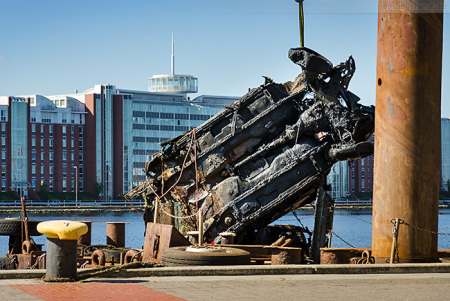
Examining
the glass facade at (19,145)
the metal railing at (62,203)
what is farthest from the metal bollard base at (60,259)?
the glass facade at (19,145)

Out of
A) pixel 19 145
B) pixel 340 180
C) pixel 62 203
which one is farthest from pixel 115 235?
pixel 340 180

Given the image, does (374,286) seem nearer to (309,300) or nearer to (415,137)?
(309,300)

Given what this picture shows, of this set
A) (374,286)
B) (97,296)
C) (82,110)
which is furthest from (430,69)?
(82,110)

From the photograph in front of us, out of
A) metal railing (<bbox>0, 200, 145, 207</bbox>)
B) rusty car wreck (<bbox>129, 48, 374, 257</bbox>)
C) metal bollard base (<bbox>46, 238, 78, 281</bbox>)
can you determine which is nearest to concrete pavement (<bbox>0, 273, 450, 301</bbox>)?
metal bollard base (<bbox>46, 238, 78, 281</bbox>)

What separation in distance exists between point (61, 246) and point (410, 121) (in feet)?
22.0

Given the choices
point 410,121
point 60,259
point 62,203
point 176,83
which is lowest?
point 62,203

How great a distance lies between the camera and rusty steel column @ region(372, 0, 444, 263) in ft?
48.6

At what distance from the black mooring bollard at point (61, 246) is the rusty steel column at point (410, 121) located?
6.00 meters

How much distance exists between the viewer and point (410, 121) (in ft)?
48.7

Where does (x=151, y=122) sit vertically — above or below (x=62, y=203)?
above

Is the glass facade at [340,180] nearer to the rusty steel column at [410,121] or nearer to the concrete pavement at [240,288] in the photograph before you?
the rusty steel column at [410,121]

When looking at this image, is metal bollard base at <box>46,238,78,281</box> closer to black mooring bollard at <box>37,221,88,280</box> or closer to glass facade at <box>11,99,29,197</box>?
black mooring bollard at <box>37,221,88,280</box>

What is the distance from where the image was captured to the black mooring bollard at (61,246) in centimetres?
1167

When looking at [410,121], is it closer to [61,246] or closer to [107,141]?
[61,246]
